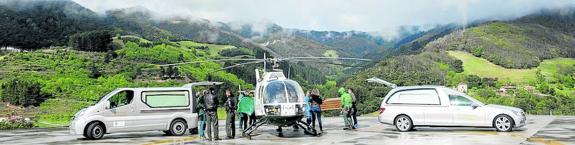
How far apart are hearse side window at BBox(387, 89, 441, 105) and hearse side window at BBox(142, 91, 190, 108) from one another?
24.2 ft

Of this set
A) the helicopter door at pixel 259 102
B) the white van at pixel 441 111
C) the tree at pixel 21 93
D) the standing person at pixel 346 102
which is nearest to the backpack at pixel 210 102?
the helicopter door at pixel 259 102

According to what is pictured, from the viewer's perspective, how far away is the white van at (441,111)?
713 inches

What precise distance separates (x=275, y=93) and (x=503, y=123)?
25.2 feet

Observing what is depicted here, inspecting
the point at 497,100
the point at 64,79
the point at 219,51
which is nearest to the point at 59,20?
the point at 219,51

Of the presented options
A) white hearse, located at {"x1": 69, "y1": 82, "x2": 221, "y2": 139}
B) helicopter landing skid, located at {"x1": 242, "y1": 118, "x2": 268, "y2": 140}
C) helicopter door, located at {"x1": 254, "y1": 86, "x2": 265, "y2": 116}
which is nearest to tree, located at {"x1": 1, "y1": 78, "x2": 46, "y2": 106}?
white hearse, located at {"x1": 69, "y1": 82, "x2": 221, "y2": 139}

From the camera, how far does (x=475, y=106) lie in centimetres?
1833

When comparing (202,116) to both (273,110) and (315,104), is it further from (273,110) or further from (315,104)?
(315,104)

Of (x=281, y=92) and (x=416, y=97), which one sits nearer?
(x=281, y=92)

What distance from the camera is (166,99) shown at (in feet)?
62.6

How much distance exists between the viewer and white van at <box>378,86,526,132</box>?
18109 mm

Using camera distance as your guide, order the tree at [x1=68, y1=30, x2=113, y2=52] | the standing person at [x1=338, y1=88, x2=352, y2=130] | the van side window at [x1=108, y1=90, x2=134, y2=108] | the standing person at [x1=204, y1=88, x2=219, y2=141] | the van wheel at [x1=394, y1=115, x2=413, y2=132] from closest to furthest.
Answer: the standing person at [x1=204, y1=88, x2=219, y2=141]
the van side window at [x1=108, y1=90, x2=134, y2=108]
the van wheel at [x1=394, y1=115, x2=413, y2=132]
the standing person at [x1=338, y1=88, x2=352, y2=130]
the tree at [x1=68, y1=30, x2=113, y2=52]

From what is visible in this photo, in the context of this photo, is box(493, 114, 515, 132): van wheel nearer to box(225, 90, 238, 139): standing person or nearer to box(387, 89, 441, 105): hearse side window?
box(387, 89, 441, 105): hearse side window

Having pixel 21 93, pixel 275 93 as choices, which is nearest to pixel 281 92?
pixel 275 93

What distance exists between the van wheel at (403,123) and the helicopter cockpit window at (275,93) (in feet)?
15.1
